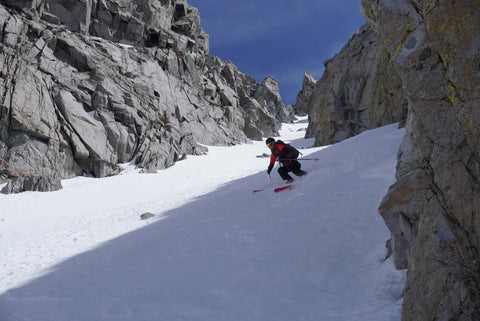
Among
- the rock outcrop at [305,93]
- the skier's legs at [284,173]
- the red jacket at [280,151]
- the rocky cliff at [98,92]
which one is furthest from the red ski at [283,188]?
the rock outcrop at [305,93]

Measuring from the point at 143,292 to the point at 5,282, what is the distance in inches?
141

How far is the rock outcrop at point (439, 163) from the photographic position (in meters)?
3.16

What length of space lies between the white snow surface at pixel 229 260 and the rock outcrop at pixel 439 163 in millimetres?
900

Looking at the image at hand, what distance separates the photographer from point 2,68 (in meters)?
21.8

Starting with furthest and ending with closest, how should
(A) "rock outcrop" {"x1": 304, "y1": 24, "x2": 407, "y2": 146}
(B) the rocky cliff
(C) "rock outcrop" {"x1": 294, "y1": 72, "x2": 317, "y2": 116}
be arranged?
(C) "rock outcrop" {"x1": 294, "y1": 72, "x2": 317, "y2": 116}, (A) "rock outcrop" {"x1": 304, "y1": 24, "x2": 407, "y2": 146}, (B) the rocky cliff

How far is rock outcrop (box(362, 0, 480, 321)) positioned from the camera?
3.16 metres

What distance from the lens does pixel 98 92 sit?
27.8 meters

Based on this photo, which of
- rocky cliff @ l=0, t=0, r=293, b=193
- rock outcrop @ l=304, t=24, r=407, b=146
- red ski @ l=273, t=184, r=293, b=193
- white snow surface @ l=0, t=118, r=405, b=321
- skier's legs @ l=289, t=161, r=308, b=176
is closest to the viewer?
white snow surface @ l=0, t=118, r=405, b=321

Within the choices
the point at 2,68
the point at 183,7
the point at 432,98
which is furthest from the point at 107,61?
the point at 432,98

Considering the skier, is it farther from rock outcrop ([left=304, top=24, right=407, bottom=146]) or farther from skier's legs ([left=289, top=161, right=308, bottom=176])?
rock outcrop ([left=304, top=24, right=407, bottom=146])

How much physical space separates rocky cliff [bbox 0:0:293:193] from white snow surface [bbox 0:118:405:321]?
11922 millimetres

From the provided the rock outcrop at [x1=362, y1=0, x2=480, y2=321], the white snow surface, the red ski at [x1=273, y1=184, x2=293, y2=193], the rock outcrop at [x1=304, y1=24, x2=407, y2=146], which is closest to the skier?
the white snow surface

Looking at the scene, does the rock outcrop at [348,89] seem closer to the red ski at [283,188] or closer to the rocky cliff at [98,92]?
the rocky cliff at [98,92]

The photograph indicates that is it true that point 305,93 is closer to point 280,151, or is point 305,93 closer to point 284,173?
point 280,151
